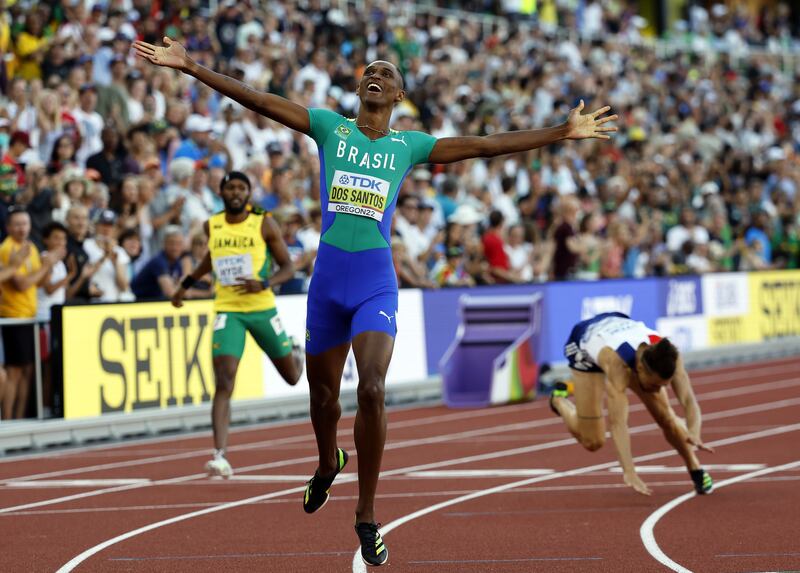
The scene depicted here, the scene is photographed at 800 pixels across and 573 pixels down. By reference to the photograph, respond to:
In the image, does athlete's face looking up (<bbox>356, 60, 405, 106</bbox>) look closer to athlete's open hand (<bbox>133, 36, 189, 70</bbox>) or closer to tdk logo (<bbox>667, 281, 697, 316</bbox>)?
athlete's open hand (<bbox>133, 36, 189, 70</bbox>)

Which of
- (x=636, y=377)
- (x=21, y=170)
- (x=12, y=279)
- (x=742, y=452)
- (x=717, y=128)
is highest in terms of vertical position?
(x=717, y=128)

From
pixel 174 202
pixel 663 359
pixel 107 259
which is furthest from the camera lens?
pixel 174 202

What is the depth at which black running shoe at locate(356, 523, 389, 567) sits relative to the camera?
23.8ft

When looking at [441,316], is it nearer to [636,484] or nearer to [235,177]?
[235,177]

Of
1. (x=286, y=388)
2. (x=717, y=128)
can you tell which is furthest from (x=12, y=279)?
(x=717, y=128)

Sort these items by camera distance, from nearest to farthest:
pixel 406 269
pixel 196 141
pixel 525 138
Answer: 1. pixel 525 138
2. pixel 196 141
3. pixel 406 269

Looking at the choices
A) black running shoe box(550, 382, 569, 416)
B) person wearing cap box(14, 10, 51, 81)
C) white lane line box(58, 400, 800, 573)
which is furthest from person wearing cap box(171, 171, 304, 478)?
person wearing cap box(14, 10, 51, 81)

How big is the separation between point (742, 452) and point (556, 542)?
5158 mm

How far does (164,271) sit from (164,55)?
28.8 ft

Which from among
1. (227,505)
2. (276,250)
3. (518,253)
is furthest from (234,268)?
(518,253)

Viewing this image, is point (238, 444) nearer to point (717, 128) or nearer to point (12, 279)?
point (12, 279)

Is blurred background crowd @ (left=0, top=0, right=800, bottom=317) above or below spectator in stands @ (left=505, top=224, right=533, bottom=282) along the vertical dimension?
above

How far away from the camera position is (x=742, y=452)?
13234 millimetres

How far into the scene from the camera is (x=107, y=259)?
51.4 ft
